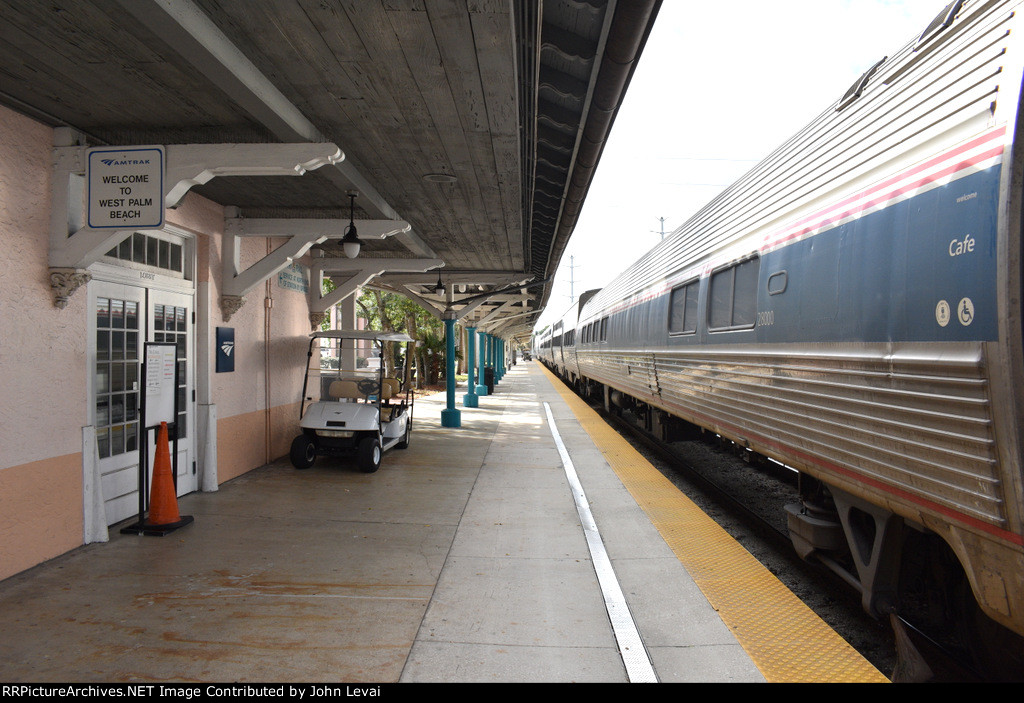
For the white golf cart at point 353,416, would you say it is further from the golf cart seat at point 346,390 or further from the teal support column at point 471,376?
the teal support column at point 471,376

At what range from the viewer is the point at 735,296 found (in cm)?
545

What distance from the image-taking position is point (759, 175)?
5809mm

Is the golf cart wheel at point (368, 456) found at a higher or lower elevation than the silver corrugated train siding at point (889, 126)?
lower

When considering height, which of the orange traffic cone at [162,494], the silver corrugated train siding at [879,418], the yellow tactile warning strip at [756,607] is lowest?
the yellow tactile warning strip at [756,607]

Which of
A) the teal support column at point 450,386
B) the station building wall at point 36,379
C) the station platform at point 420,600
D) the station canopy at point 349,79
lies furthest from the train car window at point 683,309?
the teal support column at point 450,386

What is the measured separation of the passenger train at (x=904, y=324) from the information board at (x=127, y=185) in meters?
4.62

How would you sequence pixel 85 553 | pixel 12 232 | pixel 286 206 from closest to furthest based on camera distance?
pixel 12 232 → pixel 85 553 → pixel 286 206

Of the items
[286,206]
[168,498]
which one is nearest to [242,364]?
[286,206]

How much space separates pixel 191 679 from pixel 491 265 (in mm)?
11490

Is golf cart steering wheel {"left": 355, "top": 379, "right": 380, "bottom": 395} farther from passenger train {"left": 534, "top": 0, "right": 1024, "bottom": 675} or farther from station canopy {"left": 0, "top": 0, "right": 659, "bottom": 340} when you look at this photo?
passenger train {"left": 534, "top": 0, "right": 1024, "bottom": 675}

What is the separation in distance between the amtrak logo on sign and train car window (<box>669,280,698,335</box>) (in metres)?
5.25

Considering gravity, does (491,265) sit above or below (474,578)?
above

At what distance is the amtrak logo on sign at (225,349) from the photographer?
7.54m
